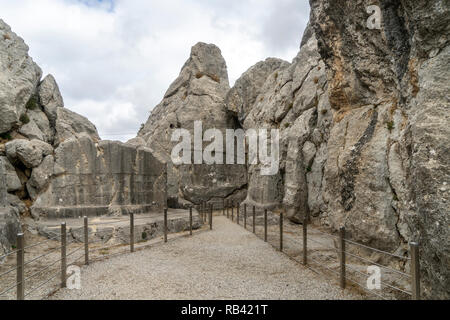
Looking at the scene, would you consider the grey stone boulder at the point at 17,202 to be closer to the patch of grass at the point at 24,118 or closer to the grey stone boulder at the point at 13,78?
the grey stone boulder at the point at 13,78

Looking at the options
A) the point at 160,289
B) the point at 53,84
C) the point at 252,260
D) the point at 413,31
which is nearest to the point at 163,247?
the point at 252,260

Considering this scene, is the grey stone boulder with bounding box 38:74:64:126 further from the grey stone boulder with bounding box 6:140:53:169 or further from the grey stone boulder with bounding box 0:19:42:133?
the grey stone boulder with bounding box 6:140:53:169

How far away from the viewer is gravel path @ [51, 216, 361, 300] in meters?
5.75

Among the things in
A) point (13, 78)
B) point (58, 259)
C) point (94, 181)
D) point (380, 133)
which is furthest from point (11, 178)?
point (380, 133)

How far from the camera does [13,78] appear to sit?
17.4 m

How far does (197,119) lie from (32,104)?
1133cm

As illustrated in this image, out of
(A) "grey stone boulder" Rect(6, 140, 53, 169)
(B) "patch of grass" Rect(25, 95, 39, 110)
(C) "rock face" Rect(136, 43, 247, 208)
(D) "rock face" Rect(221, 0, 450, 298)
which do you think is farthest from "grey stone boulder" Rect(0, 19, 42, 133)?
(D) "rock face" Rect(221, 0, 450, 298)

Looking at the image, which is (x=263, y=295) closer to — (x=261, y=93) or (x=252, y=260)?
(x=252, y=260)

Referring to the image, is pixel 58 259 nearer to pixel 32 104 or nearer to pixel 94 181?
pixel 94 181

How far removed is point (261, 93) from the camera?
857 inches

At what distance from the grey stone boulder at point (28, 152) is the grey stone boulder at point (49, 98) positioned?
25.4 feet

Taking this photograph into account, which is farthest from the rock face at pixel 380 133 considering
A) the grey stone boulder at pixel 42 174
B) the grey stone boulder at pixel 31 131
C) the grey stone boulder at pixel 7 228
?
the grey stone boulder at pixel 31 131

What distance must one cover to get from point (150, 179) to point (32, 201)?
5.15 metres

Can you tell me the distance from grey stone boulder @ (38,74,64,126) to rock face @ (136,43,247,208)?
7.15m
